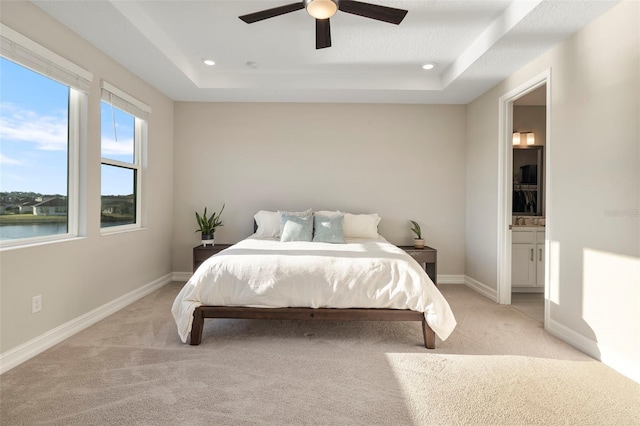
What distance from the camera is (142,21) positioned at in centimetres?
265

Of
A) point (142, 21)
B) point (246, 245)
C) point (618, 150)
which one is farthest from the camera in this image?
point (246, 245)

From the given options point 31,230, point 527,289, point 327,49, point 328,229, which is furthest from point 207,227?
point 527,289

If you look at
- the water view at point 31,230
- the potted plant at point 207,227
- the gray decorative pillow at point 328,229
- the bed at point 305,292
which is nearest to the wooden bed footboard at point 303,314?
the bed at point 305,292

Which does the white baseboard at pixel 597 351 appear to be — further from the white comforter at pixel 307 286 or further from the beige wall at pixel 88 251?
the beige wall at pixel 88 251

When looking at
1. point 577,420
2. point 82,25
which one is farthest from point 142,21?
point 577,420

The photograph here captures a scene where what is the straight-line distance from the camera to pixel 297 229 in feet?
11.9

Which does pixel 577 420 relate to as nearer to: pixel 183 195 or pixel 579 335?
pixel 579 335

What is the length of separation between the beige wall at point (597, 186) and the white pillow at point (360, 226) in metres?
1.86

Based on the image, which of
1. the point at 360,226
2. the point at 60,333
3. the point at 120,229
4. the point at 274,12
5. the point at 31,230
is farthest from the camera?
the point at 360,226

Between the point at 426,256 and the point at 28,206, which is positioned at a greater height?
the point at 28,206

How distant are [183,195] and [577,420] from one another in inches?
179

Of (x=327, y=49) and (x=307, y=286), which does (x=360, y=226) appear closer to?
(x=307, y=286)

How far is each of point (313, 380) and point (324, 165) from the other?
10.1ft

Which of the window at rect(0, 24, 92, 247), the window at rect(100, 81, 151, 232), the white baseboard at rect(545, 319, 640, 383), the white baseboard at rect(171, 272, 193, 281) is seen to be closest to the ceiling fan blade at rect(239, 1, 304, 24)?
the window at rect(0, 24, 92, 247)
